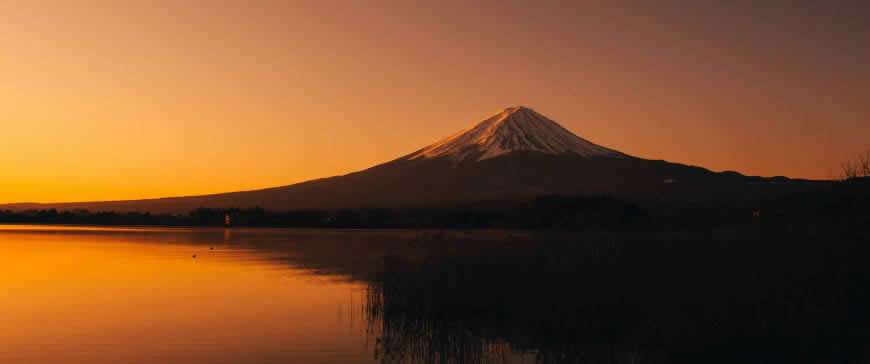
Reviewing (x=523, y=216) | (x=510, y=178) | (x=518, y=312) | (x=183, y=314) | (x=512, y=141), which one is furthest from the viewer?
(x=512, y=141)

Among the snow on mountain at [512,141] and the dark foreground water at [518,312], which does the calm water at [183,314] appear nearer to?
the dark foreground water at [518,312]

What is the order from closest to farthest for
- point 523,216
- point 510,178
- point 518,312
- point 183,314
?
point 518,312, point 183,314, point 523,216, point 510,178

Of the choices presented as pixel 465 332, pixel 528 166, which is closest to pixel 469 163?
pixel 528 166

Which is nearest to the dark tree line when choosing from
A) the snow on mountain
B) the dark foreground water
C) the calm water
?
the dark foreground water

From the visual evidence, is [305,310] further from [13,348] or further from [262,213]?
[262,213]

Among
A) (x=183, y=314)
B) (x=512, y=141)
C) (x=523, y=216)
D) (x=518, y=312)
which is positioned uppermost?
(x=512, y=141)

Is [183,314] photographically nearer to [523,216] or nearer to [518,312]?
[518,312]

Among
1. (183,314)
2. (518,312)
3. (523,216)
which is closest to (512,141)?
(523,216)
